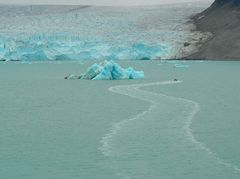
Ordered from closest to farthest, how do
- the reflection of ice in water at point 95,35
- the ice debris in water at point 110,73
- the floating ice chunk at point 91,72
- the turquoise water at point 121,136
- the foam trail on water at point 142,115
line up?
1. the turquoise water at point 121,136
2. the foam trail on water at point 142,115
3. the ice debris in water at point 110,73
4. the floating ice chunk at point 91,72
5. the reflection of ice in water at point 95,35

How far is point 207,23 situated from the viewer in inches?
2832

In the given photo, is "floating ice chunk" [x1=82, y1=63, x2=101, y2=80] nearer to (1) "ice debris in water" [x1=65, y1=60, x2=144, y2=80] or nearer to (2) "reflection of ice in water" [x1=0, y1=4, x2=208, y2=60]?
(1) "ice debris in water" [x1=65, y1=60, x2=144, y2=80]

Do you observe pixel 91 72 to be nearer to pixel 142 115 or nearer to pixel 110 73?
pixel 110 73

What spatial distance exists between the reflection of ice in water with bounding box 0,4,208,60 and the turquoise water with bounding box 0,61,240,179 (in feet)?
93.7

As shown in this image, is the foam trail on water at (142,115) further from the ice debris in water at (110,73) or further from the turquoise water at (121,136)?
the ice debris in water at (110,73)

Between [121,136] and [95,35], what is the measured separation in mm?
42495

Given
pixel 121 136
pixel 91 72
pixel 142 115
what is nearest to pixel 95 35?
pixel 91 72

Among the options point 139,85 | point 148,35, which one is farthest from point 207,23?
point 139,85

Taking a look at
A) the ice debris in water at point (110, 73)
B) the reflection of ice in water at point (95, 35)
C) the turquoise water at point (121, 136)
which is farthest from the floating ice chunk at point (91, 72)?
the reflection of ice in water at point (95, 35)

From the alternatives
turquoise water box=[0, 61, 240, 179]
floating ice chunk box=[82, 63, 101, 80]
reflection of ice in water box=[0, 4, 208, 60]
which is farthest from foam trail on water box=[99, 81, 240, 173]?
reflection of ice in water box=[0, 4, 208, 60]

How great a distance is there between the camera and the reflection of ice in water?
51.4 metres

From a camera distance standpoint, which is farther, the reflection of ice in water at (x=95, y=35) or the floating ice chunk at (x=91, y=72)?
the reflection of ice in water at (x=95, y=35)

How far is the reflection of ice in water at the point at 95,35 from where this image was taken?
169ft

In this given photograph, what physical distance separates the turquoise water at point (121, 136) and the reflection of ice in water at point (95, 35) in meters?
28.6
